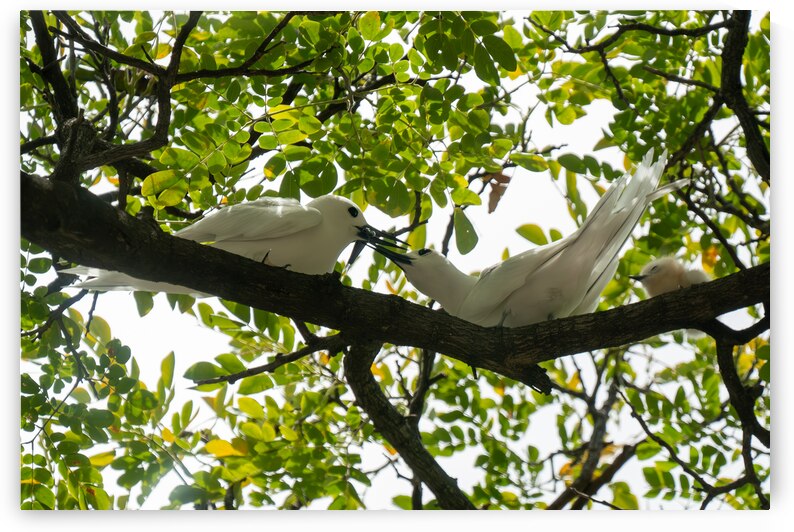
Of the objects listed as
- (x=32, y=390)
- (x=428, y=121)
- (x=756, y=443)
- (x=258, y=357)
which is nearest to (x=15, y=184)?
(x=32, y=390)

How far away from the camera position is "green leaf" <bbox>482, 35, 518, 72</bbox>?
200cm

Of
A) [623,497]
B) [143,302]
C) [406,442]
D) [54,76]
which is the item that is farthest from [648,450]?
[54,76]

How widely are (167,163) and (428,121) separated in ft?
2.43

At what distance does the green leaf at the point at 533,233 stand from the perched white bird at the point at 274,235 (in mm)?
517

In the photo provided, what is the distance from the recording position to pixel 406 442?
94.0 inches

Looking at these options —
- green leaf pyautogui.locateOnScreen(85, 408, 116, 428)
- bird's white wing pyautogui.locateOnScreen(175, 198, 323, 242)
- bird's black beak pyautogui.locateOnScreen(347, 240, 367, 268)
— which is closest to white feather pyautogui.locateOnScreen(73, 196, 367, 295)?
bird's white wing pyautogui.locateOnScreen(175, 198, 323, 242)

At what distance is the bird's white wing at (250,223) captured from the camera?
6.41 feet

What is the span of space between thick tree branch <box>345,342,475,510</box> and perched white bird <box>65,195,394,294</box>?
1.63ft

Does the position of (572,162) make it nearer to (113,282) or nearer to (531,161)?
(531,161)

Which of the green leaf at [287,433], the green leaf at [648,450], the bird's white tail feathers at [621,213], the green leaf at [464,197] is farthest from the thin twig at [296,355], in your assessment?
the green leaf at [648,450]

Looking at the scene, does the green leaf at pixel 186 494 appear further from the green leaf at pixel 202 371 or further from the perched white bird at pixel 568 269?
the perched white bird at pixel 568 269

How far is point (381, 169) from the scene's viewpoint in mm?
2230

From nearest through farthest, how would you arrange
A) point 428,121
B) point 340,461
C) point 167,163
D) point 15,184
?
point 15,184
point 167,163
point 428,121
point 340,461

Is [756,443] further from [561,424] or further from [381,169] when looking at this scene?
[381,169]
